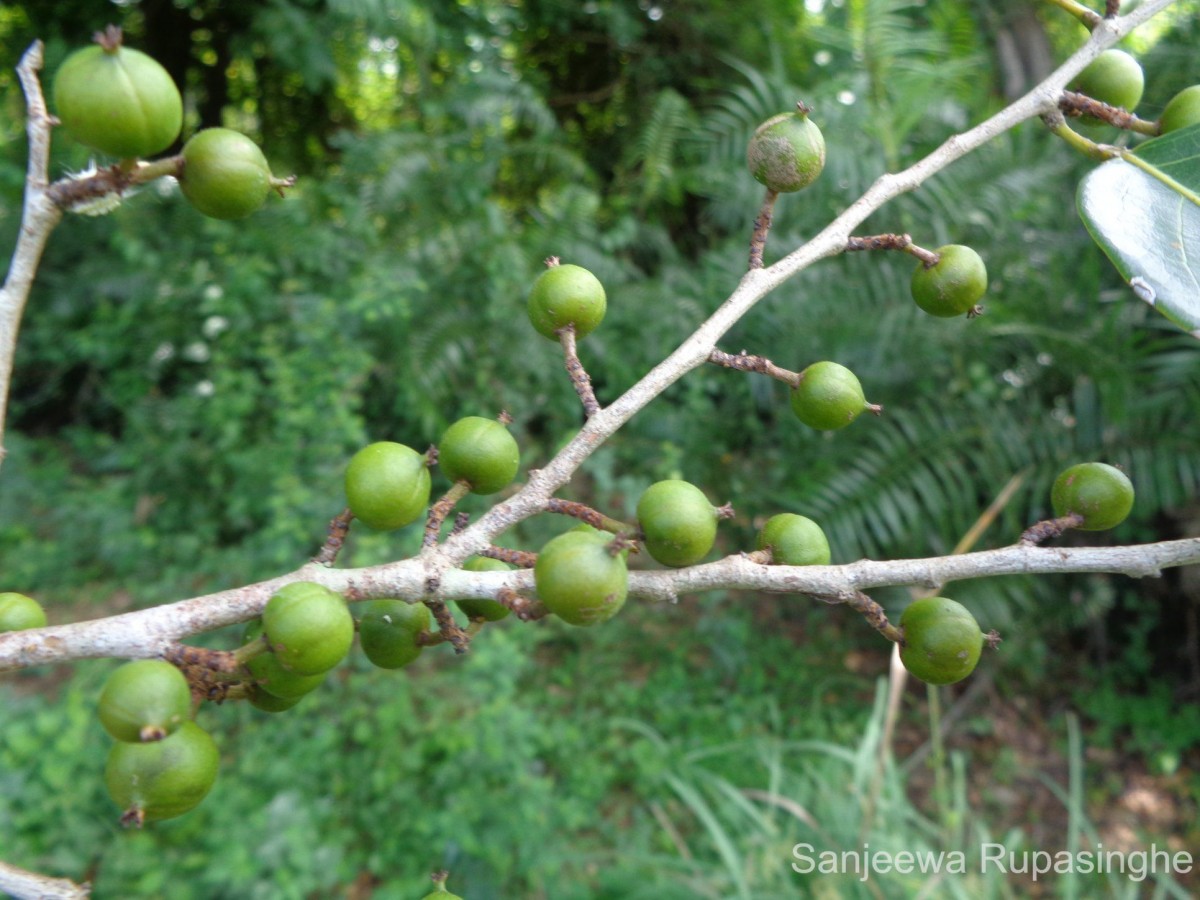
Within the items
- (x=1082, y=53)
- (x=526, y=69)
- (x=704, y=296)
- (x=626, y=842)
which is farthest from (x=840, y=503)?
(x=526, y=69)

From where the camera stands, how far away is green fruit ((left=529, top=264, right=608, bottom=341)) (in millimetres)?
913

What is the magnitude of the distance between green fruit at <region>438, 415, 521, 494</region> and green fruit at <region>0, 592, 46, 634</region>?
41 cm

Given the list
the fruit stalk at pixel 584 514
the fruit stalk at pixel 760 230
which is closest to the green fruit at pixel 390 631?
the fruit stalk at pixel 584 514

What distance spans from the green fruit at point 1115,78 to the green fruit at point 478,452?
0.91 m

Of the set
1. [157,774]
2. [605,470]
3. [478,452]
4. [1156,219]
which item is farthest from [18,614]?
[605,470]

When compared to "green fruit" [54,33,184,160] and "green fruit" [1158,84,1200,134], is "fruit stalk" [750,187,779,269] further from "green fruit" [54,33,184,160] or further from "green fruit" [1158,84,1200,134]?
"green fruit" [54,33,184,160]

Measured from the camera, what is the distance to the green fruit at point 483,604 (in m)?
0.85

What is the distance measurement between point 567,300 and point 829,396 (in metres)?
0.32

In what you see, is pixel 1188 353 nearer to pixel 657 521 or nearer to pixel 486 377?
pixel 486 377

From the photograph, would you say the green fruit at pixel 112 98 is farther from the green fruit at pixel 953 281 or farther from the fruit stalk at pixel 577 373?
the green fruit at pixel 953 281

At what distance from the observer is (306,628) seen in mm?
666

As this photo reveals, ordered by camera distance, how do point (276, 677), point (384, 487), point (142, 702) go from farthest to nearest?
point (384, 487) → point (276, 677) → point (142, 702)

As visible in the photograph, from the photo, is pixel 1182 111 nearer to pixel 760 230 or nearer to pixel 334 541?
pixel 760 230

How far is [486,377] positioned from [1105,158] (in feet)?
11.3
